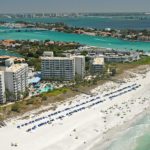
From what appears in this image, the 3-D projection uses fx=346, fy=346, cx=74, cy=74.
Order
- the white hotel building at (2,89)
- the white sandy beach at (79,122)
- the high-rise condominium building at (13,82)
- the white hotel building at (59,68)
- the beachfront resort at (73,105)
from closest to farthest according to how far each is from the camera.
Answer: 1. the white sandy beach at (79,122)
2. the beachfront resort at (73,105)
3. the white hotel building at (2,89)
4. the high-rise condominium building at (13,82)
5. the white hotel building at (59,68)

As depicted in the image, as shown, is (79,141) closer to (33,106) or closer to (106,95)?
(33,106)

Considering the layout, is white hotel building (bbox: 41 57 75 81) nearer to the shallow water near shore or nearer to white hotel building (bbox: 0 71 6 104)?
white hotel building (bbox: 0 71 6 104)

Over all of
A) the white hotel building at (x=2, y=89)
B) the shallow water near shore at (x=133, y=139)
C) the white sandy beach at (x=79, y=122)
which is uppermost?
the white hotel building at (x=2, y=89)

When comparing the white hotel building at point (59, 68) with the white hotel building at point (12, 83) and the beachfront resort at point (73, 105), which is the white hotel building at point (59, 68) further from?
the white hotel building at point (12, 83)

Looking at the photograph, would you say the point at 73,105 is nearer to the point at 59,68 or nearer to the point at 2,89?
the point at 2,89

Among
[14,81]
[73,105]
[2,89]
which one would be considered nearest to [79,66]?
[73,105]

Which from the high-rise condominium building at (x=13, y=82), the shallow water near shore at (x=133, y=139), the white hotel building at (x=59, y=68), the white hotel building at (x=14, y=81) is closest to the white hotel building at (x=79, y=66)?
Result: the white hotel building at (x=59, y=68)
